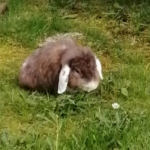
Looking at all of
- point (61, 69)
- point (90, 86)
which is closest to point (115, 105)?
point (90, 86)

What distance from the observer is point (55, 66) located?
5.90 metres

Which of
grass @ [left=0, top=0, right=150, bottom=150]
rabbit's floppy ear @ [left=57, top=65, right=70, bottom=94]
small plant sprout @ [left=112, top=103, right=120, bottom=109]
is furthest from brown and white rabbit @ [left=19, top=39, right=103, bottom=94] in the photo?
small plant sprout @ [left=112, top=103, right=120, bottom=109]

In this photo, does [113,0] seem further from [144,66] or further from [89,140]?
[89,140]

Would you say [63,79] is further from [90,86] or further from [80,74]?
[90,86]

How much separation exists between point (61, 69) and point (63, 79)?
0.15m

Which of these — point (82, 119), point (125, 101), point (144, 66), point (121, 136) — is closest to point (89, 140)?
point (121, 136)

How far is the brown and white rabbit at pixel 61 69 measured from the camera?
19.0ft

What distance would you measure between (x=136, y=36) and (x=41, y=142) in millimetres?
2878

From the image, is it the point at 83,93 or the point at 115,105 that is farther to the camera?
the point at 83,93

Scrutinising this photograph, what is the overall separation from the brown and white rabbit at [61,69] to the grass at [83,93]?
12 centimetres

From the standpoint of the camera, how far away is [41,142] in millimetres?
5000

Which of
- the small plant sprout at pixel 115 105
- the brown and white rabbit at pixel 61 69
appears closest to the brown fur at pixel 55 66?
the brown and white rabbit at pixel 61 69

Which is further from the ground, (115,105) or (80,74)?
(80,74)

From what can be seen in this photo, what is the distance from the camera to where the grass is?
4988 mm
